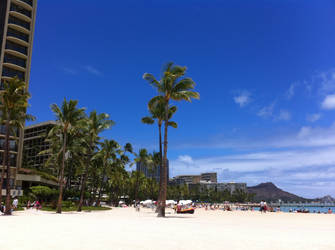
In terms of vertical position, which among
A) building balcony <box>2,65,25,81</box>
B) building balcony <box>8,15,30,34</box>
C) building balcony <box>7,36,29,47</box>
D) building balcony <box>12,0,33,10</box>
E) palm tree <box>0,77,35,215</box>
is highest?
building balcony <box>12,0,33,10</box>

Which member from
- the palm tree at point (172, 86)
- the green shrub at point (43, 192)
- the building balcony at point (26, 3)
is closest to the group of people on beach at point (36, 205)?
the green shrub at point (43, 192)

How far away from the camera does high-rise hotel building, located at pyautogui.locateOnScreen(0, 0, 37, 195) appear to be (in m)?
57.9

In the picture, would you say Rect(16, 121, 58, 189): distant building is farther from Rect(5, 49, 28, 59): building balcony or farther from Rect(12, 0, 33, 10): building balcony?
Rect(12, 0, 33, 10): building balcony

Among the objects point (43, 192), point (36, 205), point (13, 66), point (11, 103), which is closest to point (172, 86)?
point (11, 103)

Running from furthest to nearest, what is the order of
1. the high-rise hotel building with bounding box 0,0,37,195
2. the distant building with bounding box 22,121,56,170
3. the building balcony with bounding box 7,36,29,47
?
the distant building with bounding box 22,121,56,170, the building balcony with bounding box 7,36,29,47, the high-rise hotel building with bounding box 0,0,37,195

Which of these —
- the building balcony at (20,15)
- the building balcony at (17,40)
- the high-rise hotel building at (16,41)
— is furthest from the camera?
the building balcony at (20,15)

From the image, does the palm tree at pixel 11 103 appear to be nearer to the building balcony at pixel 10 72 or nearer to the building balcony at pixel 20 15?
the building balcony at pixel 10 72

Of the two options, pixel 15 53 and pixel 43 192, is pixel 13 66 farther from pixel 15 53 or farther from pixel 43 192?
pixel 43 192

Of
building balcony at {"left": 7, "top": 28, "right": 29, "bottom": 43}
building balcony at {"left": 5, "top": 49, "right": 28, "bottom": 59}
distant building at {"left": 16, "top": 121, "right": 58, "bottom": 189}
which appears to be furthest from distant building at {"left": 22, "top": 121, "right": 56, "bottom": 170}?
building balcony at {"left": 7, "top": 28, "right": 29, "bottom": 43}

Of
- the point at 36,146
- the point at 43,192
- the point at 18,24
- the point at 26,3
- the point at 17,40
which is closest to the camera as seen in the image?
the point at 43,192

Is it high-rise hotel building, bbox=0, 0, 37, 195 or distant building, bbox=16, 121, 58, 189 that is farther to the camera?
distant building, bbox=16, 121, 58, 189

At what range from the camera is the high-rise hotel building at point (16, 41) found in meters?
57.9

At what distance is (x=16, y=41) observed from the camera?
60.1 m

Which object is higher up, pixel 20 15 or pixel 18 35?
pixel 20 15
